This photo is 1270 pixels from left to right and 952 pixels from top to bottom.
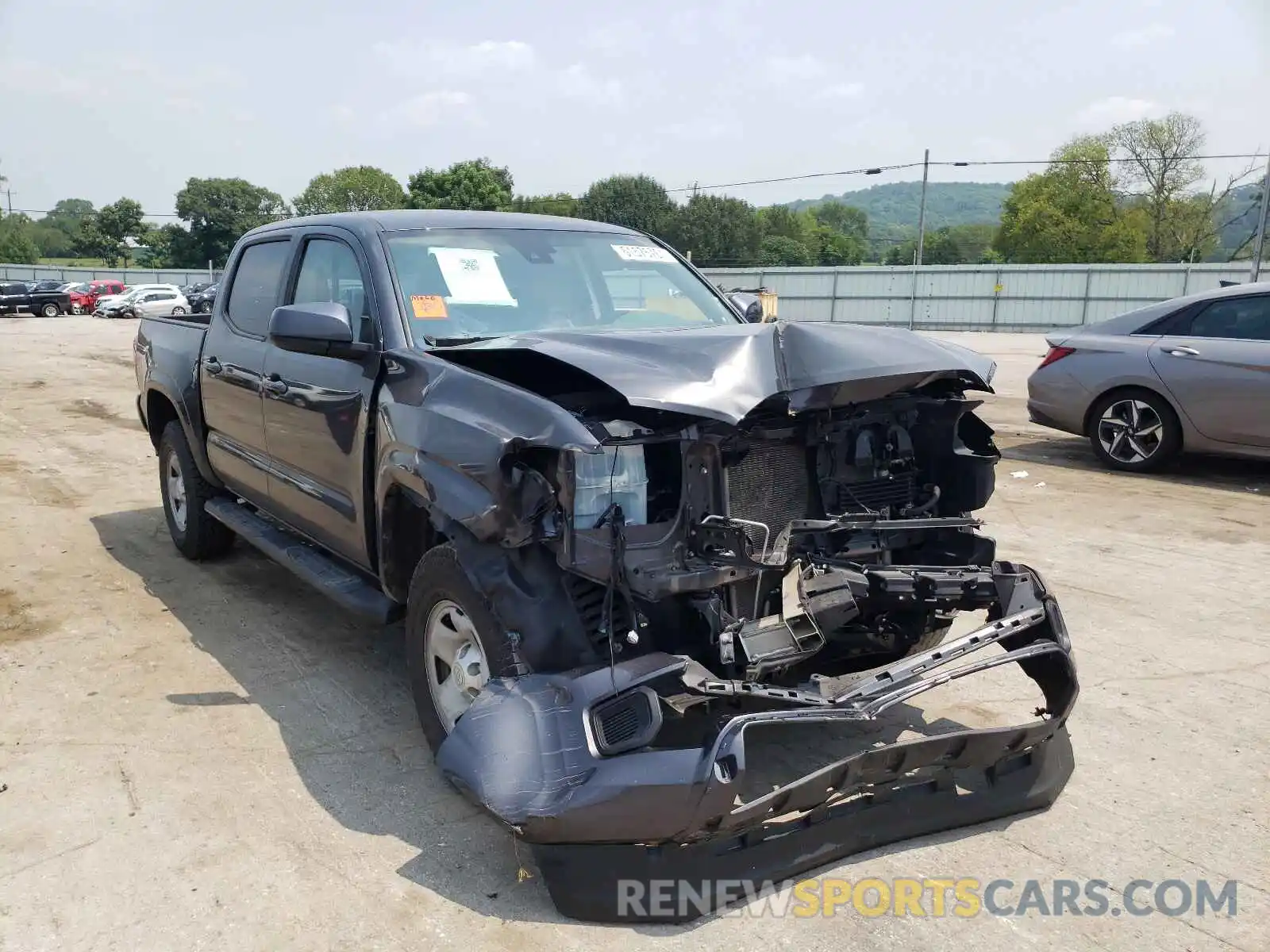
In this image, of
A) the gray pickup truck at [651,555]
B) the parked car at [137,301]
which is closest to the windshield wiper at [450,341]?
the gray pickup truck at [651,555]

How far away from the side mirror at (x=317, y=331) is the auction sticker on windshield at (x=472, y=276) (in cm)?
45

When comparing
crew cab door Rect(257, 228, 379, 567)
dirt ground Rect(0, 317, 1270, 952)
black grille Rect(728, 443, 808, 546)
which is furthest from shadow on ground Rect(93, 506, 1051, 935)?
black grille Rect(728, 443, 808, 546)

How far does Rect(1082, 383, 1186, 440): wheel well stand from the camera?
323 inches

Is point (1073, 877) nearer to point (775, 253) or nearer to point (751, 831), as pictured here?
point (751, 831)

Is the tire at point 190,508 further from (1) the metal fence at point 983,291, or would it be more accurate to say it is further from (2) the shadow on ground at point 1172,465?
(1) the metal fence at point 983,291

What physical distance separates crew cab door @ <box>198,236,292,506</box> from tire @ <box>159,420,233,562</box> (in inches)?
13.2

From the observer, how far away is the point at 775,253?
89.4m

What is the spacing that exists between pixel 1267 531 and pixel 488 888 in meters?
6.08

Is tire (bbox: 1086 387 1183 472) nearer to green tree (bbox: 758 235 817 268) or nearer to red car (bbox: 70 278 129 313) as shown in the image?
red car (bbox: 70 278 129 313)

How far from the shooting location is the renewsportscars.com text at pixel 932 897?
2.69 m

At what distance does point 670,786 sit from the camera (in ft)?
8.27

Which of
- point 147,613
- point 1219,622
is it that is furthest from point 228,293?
point 1219,622

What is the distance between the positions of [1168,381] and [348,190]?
102622mm

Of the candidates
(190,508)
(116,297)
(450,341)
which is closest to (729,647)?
(450,341)
